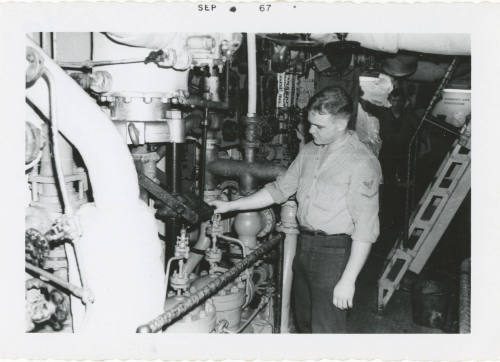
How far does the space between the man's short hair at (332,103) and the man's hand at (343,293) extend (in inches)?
23.6

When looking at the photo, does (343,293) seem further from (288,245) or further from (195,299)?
(195,299)

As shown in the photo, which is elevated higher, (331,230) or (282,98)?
(282,98)

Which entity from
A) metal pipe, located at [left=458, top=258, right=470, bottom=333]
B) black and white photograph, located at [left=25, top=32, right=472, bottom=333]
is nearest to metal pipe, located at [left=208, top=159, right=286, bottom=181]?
black and white photograph, located at [left=25, top=32, right=472, bottom=333]

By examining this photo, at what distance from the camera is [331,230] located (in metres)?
1.77

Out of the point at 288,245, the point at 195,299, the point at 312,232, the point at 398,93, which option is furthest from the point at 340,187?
the point at 398,93

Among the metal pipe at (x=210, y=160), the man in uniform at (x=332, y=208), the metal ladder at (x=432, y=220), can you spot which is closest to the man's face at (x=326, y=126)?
the man in uniform at (x=332, y=208)

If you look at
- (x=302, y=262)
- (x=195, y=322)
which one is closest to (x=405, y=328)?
(x=302, y=262)

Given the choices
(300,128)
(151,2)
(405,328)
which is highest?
(151,2)

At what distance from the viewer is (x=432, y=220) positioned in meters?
3.04

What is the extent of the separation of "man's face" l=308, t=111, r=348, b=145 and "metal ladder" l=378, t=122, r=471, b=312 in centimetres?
147

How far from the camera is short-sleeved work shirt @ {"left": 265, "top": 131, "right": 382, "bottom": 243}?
1.64 m
